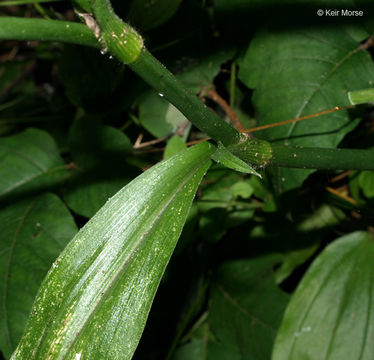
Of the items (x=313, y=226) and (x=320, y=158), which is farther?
(x=313, y=226)

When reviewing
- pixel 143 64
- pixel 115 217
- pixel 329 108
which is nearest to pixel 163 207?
pixel 115 217

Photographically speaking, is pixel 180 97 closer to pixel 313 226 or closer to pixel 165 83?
pixel 165 83

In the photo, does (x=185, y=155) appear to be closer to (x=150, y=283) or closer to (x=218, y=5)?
(x=150, y=283)

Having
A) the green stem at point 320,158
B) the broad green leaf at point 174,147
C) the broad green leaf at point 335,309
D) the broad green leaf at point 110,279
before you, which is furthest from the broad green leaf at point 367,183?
the broad green leaf at point 110,279

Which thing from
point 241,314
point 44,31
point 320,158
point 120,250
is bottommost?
point 241,314

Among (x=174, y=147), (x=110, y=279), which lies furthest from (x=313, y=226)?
(x=110, y=279)
